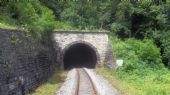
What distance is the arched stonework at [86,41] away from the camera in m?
39.6

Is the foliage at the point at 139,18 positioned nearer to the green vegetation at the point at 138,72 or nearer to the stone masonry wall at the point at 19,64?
the green vegetation at the point at 138,72

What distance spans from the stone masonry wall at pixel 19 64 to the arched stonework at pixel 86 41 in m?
13.1

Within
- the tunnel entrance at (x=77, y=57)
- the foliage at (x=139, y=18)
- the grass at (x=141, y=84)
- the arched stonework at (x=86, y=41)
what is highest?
the foliage at (x=139, y=18)

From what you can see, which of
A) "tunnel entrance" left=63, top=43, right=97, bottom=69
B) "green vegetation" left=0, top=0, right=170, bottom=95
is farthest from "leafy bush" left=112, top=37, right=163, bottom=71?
"tunnel entrance" left=63, top=43, right=97, bottom=69

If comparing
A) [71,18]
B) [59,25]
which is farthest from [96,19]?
[59,25]

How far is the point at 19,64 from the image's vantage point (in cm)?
1955

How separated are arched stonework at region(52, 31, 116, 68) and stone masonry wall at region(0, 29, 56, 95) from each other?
43.0 ft

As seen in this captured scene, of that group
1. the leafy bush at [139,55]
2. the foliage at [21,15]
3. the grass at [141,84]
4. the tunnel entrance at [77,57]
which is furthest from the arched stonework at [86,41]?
the foliage at [21,15]

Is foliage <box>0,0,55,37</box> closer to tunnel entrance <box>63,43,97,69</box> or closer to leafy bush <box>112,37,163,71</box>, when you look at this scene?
leafy bush <box>112,37,163,71</box>

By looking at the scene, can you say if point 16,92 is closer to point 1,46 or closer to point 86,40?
point 1,46

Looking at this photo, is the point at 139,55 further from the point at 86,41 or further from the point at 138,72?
the point at 86,41

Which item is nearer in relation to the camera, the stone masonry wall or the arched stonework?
the stone masonry wall

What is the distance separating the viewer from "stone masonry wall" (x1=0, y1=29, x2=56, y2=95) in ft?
55.1

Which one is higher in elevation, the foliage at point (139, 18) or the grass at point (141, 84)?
the foliage at point (139, 18)
